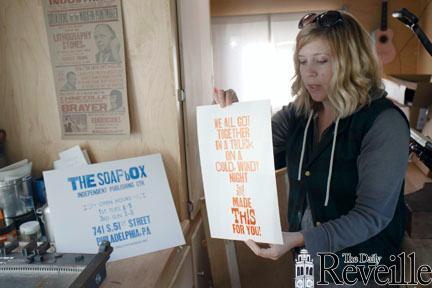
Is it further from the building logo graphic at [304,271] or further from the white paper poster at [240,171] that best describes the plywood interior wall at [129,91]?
the building logo graphic at [304,271]

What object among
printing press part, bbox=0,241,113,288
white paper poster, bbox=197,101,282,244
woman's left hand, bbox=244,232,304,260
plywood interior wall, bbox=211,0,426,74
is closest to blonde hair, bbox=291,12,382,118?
white paper poster, bbox=197,101,282,244

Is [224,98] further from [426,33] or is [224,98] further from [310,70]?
[426,33]

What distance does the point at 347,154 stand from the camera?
0.97m

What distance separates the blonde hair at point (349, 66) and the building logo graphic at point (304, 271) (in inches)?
17.2

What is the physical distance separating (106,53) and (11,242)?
62 cm

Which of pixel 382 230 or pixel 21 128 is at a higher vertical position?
pixel 21 128

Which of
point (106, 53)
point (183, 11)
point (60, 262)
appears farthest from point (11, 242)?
point (183, 11)

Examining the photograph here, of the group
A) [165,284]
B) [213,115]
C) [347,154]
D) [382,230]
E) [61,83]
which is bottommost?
[165,284]

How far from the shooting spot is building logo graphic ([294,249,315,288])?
1075 millimetres

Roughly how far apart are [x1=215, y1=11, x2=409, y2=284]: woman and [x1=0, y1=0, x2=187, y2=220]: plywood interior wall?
265 mm

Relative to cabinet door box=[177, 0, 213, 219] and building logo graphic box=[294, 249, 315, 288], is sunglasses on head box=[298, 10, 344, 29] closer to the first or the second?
Result: cabinet door box=[177, 0, 213, 219]

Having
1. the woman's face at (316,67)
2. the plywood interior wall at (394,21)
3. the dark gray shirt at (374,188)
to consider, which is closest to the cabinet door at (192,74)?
the woman's face at (316,67)

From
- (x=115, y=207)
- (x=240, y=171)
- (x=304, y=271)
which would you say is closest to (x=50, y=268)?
(x=115, y=207)

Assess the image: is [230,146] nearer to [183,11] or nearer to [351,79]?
[351,79]
